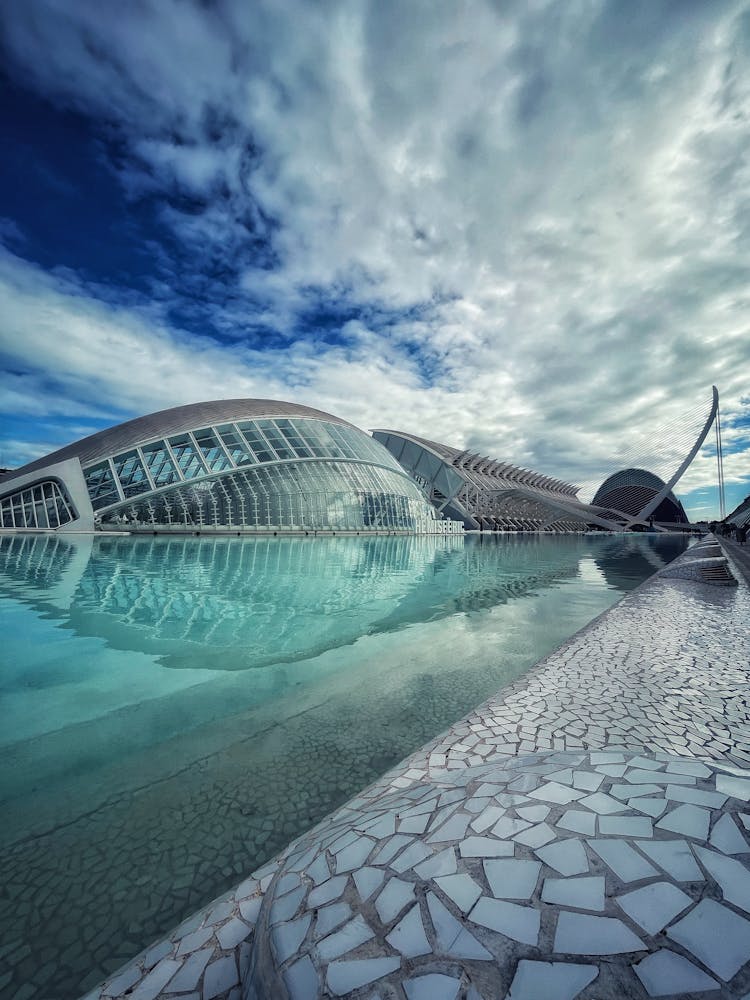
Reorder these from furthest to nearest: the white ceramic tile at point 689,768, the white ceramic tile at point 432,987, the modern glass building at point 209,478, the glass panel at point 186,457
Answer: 1. the glass panel at point 186,457
2. the modern glass building at point 209,478
3. the white ceramic tile at point 689,768
4. the white ceramic tile at point 432,987

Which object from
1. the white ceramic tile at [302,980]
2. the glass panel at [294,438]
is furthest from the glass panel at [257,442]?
the white ceramic tile at [302,980]

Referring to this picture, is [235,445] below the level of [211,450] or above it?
above

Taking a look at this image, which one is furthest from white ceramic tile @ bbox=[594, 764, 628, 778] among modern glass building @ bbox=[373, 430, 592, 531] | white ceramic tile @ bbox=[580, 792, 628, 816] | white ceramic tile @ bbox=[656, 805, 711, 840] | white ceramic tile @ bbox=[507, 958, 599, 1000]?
modern glass building @ bbox=[373, 430, 592, 531]

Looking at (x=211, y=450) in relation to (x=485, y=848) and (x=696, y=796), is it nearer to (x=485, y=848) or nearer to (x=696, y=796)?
(x=485, y=848)

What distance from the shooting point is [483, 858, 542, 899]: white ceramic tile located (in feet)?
5.54

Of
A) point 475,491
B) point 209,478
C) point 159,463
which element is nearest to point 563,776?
point 209,478

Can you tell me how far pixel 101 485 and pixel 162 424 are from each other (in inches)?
327

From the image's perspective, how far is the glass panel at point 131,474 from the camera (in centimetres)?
4009

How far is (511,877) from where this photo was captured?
1.76 m

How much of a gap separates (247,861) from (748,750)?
14.2ft

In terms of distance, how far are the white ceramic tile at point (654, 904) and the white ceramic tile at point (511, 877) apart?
30 cm

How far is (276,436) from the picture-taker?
46.0 metres

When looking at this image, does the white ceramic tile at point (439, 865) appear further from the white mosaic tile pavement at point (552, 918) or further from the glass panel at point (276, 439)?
the glass panel at point (276, 439)

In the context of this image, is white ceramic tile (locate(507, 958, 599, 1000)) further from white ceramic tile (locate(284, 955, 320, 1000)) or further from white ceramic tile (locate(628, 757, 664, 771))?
white ceramic tile (locate(628, 757, 664, 771))
